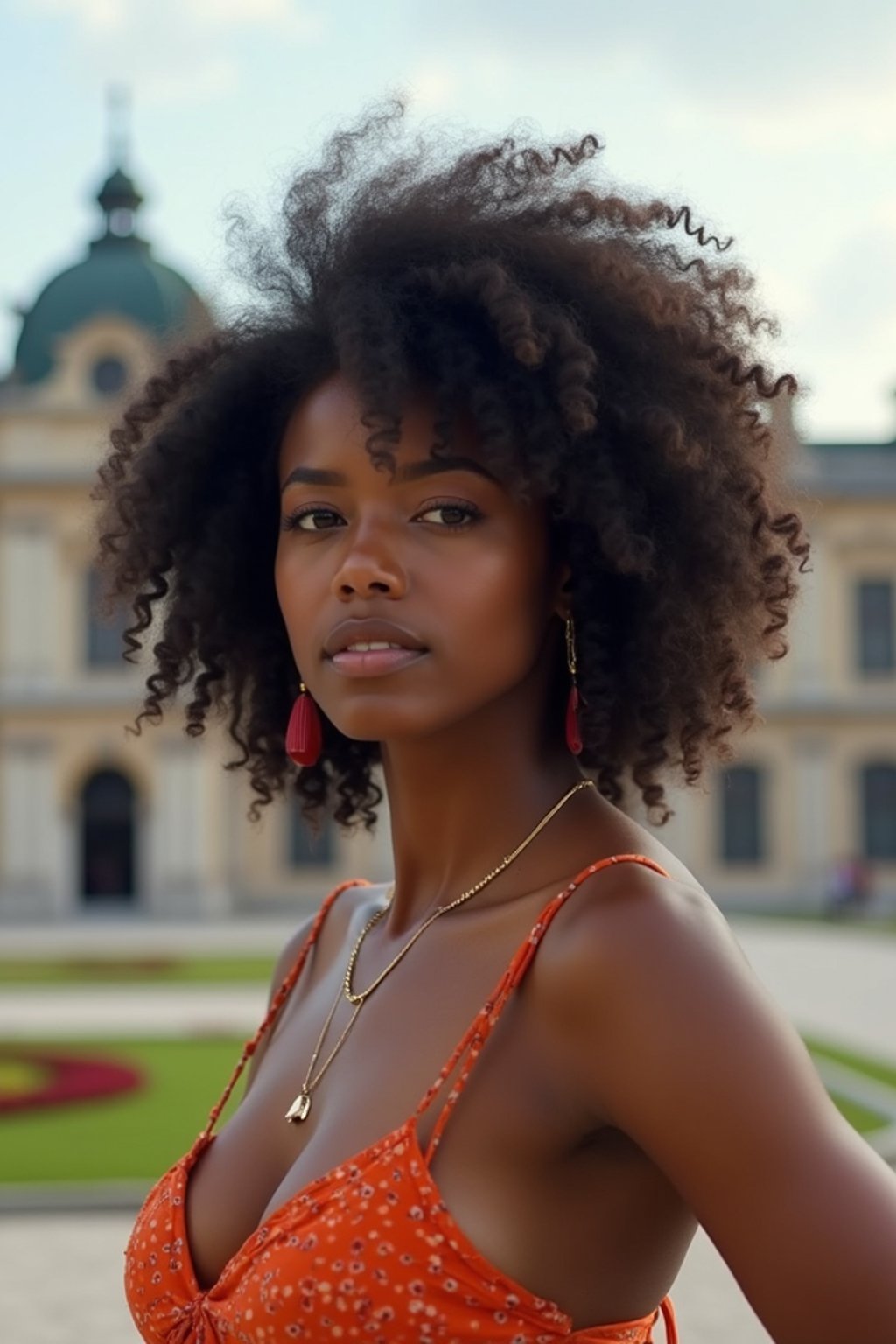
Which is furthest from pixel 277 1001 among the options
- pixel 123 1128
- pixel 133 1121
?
pixel 133 1121

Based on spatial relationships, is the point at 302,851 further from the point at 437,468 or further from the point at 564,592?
the point at 437,468

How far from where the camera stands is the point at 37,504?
104 ft

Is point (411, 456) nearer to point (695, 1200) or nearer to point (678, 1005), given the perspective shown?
point (678, 1005)

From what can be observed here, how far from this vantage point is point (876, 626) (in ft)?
113

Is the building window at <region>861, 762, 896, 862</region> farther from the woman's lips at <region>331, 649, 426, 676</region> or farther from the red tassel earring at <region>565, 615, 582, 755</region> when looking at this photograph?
the woman's lips at <region>331, 649, 426, 676</region>

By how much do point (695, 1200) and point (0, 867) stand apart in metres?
30.9

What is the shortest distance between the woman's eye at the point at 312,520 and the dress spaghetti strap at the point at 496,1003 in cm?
50

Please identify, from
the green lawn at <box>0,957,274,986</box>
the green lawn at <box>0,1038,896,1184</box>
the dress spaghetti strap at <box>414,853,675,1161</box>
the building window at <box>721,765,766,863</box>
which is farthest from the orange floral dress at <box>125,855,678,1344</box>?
the building window at <box>721,765,766,863</box>

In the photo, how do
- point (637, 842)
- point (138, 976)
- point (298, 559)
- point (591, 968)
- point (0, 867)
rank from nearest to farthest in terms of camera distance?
point (591, 968) → point (637, 842) → point (298, 559) → point (138, 976) → point (0, 867)

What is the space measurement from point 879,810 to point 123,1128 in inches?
1054

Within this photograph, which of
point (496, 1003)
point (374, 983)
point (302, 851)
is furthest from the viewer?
point (302, 851)

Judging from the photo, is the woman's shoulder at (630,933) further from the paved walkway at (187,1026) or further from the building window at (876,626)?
the building window at (876,626)

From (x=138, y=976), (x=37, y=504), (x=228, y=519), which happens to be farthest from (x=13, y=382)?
(x=228, y=519)

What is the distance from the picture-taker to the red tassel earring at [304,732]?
7.53ft
